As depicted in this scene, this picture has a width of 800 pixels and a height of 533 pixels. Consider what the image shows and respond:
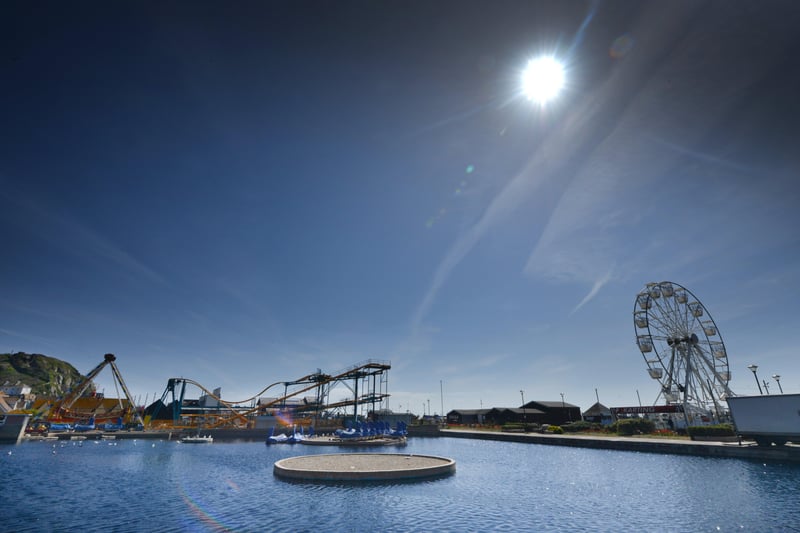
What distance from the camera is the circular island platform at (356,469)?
2253 cm

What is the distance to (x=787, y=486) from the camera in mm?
20359

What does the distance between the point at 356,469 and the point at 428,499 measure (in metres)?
7.67

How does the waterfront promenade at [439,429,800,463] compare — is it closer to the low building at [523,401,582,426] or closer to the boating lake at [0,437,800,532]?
the boating lake at [0,437,800,532]

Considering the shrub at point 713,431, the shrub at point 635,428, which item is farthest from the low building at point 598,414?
the shrub at point 713,431

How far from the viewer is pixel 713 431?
36.5 m

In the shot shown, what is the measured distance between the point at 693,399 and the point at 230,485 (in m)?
64.3

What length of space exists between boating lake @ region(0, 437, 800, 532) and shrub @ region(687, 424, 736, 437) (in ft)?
27.9

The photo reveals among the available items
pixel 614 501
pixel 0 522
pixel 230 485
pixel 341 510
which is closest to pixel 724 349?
pixel 614 501

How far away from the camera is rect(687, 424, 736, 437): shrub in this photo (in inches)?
1423

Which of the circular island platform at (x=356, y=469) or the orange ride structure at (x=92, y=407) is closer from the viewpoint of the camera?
the circular island platform at (x=356, y=469)

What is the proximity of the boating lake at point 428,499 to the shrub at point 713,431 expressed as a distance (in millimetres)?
8508

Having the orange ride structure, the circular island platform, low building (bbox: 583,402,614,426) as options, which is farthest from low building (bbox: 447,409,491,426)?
the orange ride structure

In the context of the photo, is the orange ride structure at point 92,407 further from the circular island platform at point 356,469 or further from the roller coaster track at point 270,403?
the circular island platform at point 356,469

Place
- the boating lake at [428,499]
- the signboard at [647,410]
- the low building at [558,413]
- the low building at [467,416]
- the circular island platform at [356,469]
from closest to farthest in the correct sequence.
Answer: the boating lake at [428,499]
the circular island platform at [356,469]
the signboard at [647,410]
the low building at [558,413]
the low building at [467,416]
